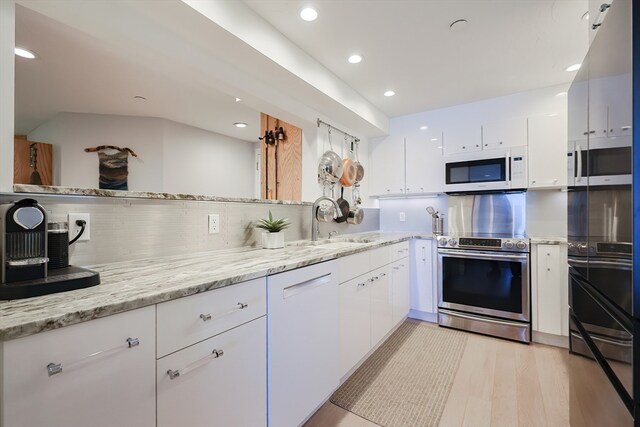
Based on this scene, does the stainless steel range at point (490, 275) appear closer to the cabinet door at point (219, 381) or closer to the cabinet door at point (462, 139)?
the cabinet door at point (462, 139)

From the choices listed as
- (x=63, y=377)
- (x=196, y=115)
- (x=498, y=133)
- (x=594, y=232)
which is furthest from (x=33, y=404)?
(x=498, y=133)

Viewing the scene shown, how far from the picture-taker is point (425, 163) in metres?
3.30

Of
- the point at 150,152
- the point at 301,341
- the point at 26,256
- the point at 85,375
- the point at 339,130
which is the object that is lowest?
the point at 301,341

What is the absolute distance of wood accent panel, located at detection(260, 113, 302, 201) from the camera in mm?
2803

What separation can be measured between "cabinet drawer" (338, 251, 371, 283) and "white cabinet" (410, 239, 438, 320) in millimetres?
1168

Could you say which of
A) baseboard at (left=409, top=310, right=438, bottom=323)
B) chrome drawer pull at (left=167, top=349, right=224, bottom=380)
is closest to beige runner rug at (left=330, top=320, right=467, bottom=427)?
baseboard at (left=409, top=310, right=438, bottom=323)

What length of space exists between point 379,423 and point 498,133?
2.87 m

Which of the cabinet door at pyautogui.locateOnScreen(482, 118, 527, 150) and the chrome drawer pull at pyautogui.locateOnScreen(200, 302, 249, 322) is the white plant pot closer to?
the chrome drawer pull at pyautogui.locateOnScreen(200, 302, 249, 322)

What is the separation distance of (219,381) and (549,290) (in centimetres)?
278

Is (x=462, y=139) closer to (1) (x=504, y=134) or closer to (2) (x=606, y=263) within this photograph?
(1) (x=504, y=134)

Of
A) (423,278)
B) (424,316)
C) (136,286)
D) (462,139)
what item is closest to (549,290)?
(423,278)

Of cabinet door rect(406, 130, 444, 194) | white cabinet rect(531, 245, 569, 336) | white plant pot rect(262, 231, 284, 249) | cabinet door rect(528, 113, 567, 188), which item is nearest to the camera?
white plant pot rect(262, 231, 284, 249)

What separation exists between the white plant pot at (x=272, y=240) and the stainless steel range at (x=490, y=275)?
1794 millimetres

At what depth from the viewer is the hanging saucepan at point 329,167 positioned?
8.94ft
